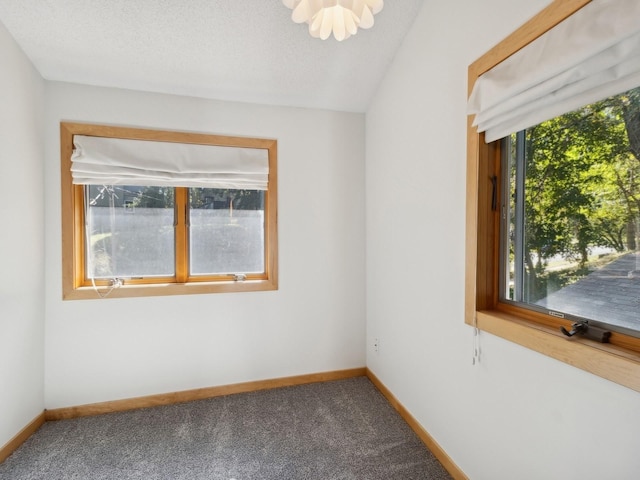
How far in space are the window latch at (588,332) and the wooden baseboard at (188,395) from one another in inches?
78.5

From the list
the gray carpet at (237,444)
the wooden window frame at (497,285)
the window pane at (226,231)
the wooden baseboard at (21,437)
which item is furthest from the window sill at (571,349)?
the wooden baseboard at (21,437)

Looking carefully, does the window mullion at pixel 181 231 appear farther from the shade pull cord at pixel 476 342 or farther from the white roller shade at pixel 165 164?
the shade pull cord at pixel 476 342

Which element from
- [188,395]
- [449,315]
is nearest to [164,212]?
[188,395]

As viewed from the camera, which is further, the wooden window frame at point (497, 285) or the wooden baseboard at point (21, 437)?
the wooden baseboard at point (21, 437)

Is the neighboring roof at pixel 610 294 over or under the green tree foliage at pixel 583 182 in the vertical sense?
under

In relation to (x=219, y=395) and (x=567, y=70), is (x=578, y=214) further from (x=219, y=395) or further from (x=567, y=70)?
(x=219, y=395)

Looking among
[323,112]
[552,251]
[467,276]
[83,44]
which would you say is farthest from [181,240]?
[552,251]

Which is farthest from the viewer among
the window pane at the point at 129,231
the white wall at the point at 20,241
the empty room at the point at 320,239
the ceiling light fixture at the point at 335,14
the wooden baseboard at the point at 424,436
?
the window pane at the point at 129,231

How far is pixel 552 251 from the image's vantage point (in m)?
1.31

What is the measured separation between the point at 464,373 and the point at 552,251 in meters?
0.75

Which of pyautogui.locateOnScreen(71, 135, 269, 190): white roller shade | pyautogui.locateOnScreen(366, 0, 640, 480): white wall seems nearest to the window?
pyautogui.locateOnScreen(71, 135, 269, 190): white roller shade

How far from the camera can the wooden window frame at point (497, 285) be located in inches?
38.8

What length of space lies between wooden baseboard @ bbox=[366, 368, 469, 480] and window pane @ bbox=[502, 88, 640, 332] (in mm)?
983

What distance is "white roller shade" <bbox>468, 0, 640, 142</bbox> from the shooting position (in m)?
0.91
